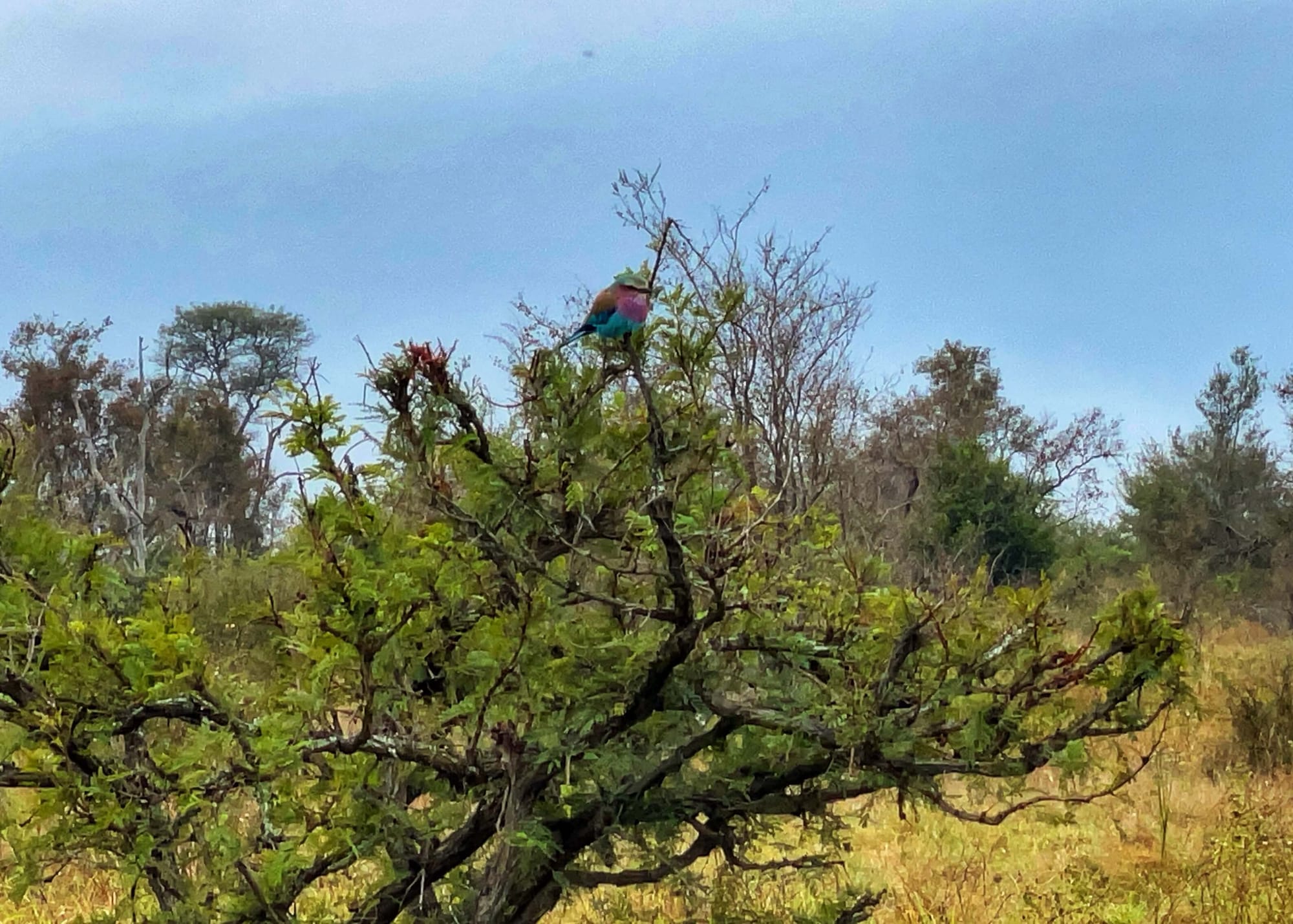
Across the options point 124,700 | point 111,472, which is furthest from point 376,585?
point 111,472

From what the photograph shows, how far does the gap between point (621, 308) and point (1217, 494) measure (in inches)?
751

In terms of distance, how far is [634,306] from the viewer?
5.73 ft

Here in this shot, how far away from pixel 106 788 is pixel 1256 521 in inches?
768

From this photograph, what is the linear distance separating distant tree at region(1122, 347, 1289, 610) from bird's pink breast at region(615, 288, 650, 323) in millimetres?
17315

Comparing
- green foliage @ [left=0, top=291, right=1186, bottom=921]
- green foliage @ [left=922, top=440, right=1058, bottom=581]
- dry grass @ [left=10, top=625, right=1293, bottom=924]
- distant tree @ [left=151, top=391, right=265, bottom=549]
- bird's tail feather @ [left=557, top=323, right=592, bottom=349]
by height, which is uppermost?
distant tree @ [left=151, top=391, right=265, bottom=549]

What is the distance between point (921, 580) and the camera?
1.97 m

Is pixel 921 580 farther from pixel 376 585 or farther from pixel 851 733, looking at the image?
pixel 376 585

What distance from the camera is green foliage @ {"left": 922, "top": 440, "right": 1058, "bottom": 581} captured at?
56.4ft

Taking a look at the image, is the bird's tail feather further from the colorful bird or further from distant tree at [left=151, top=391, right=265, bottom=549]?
distant tree at [left=151, top=391, right=265, bottom=549]

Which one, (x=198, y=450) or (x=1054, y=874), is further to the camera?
(x=198, y=450)

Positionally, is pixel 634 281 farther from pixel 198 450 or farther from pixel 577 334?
pixel 198 450

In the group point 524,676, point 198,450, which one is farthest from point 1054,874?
point 198,450

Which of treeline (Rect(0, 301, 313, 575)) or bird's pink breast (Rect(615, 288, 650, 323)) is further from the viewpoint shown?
treeline (Rect(0, 301, 313, 575))

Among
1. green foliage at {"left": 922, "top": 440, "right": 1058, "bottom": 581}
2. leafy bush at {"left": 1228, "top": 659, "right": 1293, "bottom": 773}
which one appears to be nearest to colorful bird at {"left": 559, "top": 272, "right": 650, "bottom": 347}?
leafy bush at {"left": 1228, "top": 659, "right": 1293, "bottom": 773}
